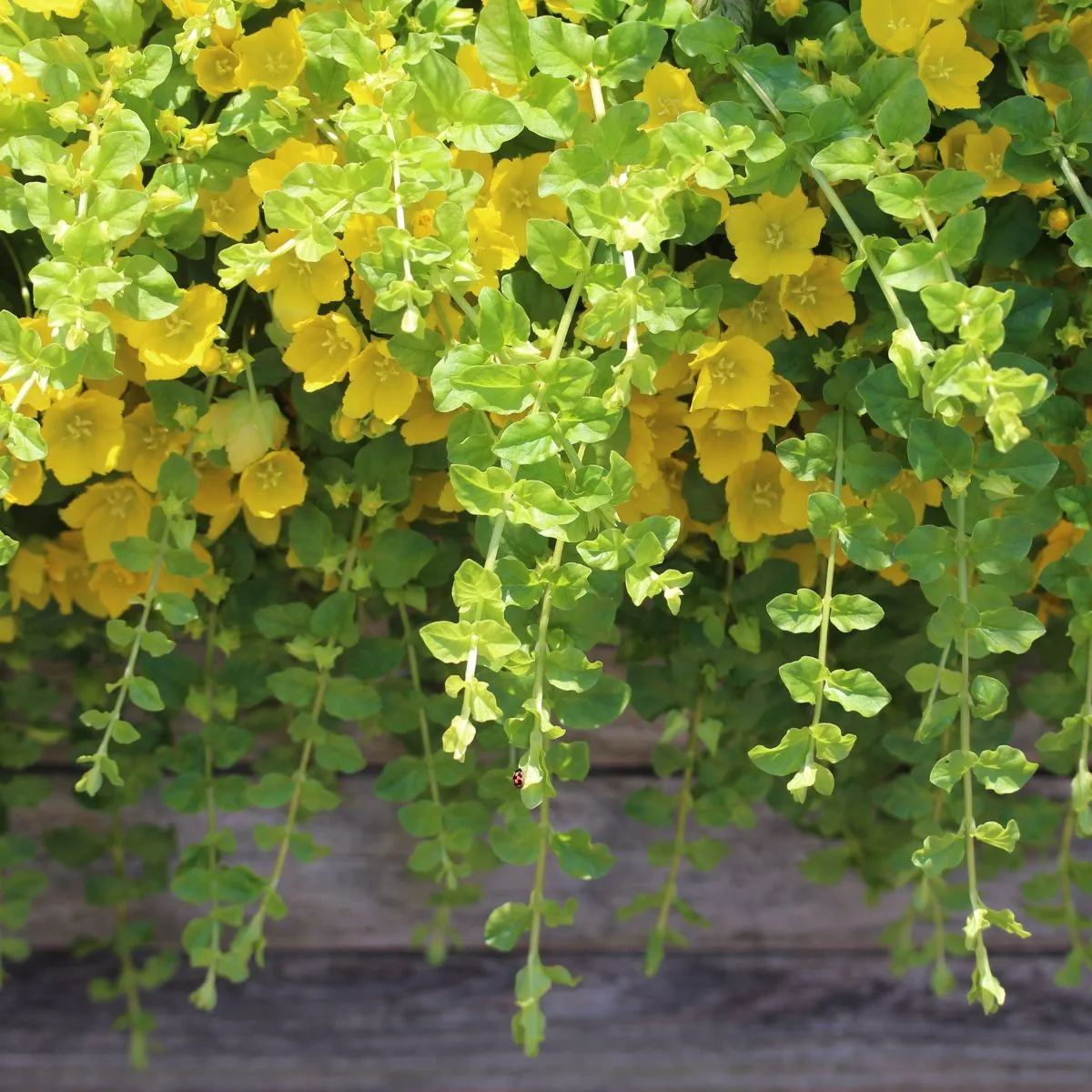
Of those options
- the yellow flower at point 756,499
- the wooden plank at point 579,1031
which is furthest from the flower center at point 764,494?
the wooden plank at point 579,1031

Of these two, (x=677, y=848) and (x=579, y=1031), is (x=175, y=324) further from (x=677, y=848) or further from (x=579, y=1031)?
(x=579, y=1031)

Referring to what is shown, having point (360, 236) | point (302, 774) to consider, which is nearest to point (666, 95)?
point (360, 236)

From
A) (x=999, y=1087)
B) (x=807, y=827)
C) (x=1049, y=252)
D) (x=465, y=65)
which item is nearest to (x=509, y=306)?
(x=465, y=65)

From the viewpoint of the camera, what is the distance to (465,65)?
0.68 meters

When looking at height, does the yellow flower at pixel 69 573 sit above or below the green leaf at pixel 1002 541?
below

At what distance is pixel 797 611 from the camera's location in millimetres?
651

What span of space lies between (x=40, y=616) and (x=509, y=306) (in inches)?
20.4

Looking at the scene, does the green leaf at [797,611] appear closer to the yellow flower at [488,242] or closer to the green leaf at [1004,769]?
the green leaf at [1004,769]

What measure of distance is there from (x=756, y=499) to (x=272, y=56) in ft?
1.38

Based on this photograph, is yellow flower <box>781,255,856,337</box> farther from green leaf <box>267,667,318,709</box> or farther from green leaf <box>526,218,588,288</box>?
green leaf <box>267,667,318,709</box>

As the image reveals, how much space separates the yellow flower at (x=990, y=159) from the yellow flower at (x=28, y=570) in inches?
26.9

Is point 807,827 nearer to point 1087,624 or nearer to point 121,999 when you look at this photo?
point 1087,624

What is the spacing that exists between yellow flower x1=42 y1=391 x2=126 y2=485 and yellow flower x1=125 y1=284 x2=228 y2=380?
0.16 ft

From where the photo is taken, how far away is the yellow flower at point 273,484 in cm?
73
